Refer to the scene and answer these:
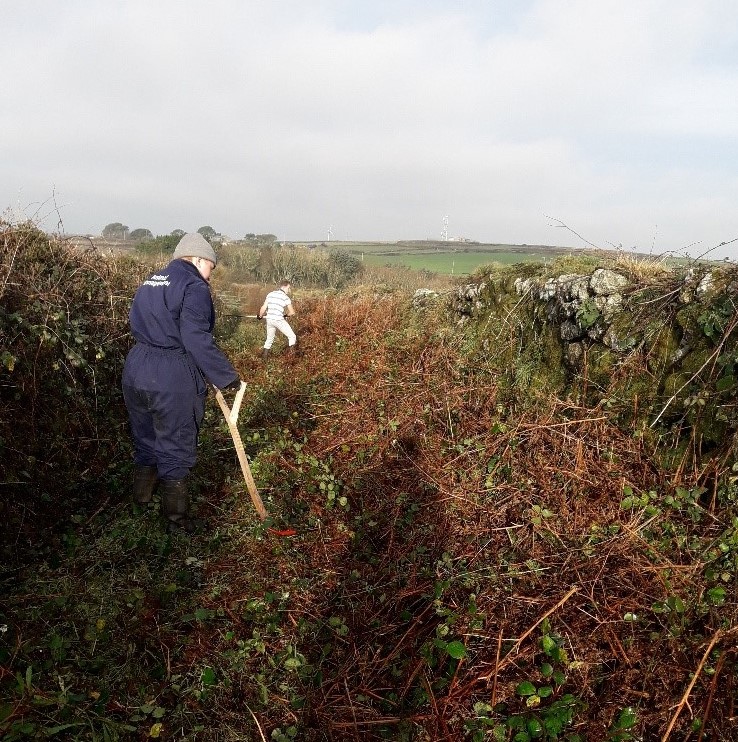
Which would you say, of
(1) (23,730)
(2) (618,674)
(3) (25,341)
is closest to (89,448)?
(3) (25,341)

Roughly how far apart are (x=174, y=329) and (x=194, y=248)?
736 millimetres

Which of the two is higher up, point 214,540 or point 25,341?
point 25,341

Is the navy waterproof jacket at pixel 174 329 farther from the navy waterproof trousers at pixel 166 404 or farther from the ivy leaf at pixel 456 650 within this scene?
the ivy leaf at pixel 456 650

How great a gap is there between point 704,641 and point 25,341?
529cm

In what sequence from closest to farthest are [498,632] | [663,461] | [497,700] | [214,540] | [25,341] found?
[497,700], [498,632], [663,461], [214,540], [25,341]

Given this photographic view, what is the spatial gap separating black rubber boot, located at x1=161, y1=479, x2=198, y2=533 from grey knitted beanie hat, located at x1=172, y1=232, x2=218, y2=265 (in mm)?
1885

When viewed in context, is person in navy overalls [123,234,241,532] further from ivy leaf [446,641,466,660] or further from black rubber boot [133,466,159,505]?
ivy leaf [446,641,466,660]

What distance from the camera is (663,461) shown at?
137 inches

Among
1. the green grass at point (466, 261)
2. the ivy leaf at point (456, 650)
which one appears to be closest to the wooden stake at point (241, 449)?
the ivy leaf at point (456, 650)

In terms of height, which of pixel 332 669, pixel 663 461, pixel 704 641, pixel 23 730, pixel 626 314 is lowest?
pixel 332 669

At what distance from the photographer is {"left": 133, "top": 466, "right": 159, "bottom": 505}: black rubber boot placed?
407 cm

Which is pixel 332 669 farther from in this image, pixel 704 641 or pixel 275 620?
pixel 704 641

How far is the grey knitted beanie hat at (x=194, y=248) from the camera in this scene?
3.88 m

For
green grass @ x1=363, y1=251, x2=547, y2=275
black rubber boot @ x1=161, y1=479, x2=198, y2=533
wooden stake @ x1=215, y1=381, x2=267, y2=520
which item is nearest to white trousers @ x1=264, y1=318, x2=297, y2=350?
green grass @ x1=363, y1=251, x2=547, y2=275
